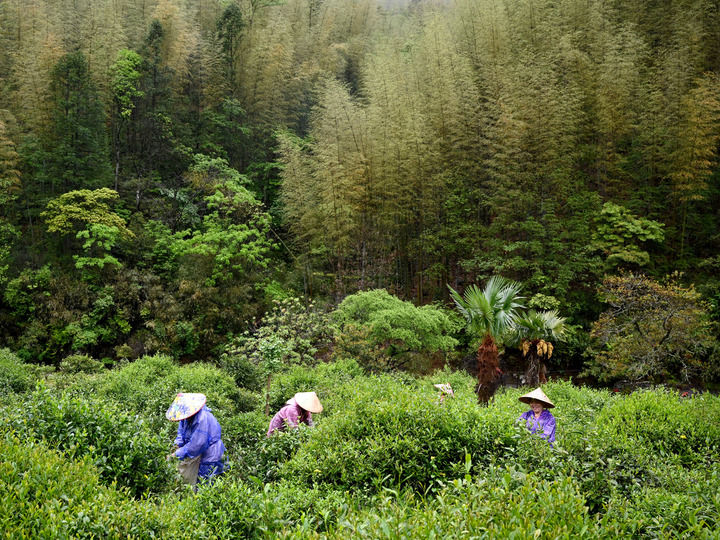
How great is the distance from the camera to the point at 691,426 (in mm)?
3773

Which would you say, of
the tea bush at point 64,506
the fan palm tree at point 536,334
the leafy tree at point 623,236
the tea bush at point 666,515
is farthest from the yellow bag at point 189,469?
the leafy tree at point 623,236

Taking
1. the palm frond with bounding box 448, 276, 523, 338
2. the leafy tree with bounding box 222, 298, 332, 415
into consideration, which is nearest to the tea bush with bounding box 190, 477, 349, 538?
the leafy tree with bounding box 222, 298, 332, 415

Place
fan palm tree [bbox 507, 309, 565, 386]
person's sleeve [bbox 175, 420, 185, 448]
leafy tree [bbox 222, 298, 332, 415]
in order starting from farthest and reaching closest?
fan palm tree [bbox 507, 309, 565, 386], leafy tree [bbox 222, 298, 332, 415], person's sleeve [bbox 175, 420, 185, 448]

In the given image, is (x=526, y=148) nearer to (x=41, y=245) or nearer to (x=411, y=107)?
(x=411, y=107)

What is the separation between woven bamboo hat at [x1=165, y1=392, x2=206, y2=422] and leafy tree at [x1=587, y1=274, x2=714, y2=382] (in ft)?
28.3

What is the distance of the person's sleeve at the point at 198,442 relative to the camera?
11.9 feet

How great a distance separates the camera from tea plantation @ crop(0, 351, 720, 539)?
1821 mm

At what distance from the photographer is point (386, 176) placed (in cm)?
1437

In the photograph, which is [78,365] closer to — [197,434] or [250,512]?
[197,434]

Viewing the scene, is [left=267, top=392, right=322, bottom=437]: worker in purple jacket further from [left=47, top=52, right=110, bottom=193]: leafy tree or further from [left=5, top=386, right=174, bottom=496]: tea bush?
[left=47, top=52, right=110, bottom=193]: leafy tree

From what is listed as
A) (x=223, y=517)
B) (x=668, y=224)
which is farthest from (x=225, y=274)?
(x=668, y=224)

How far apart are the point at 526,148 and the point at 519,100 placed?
1.56 meters

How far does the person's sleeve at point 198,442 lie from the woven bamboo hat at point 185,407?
0.45 ft

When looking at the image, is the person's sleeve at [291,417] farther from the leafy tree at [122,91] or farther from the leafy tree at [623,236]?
the leafy tree at [122,91]
